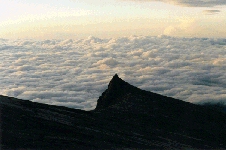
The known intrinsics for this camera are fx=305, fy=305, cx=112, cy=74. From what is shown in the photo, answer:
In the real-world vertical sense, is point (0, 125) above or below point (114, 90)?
below

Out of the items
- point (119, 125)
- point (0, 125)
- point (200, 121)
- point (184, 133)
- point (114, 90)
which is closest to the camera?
point (0, 125)

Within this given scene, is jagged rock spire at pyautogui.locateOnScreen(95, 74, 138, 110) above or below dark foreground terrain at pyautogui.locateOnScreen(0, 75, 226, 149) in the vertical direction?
above

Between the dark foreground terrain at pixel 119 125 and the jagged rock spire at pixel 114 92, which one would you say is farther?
the jagged rock spire at pixel 114 92

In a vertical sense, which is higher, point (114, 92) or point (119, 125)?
point (114, 92)

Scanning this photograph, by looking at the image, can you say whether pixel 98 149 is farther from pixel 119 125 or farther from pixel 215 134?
pixel 215 134

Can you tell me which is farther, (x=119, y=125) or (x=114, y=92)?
(x=114, y=92)

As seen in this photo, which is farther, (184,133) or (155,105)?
(155,105)

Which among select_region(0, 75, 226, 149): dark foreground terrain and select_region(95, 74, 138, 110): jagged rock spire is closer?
select_region(0, 75, 226, 149): dark foreground terrain

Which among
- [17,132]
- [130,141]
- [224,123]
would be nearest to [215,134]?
[224,123]
